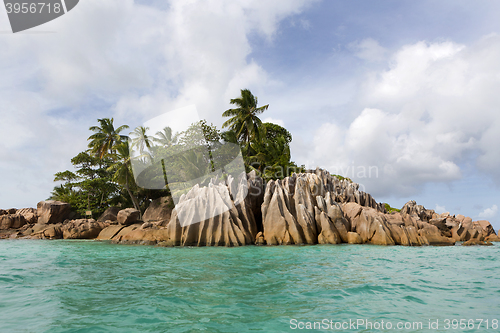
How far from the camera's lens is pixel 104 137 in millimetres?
41812

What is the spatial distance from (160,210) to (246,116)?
14.8 metres

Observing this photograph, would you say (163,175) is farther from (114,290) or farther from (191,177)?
(114,290)

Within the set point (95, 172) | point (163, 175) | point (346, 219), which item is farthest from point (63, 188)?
point (346, 219)

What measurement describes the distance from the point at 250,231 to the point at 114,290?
1224cm

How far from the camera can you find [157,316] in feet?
17.3

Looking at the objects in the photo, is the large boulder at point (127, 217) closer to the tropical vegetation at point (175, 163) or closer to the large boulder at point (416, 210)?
the tropical vegetation at point (175, 163)

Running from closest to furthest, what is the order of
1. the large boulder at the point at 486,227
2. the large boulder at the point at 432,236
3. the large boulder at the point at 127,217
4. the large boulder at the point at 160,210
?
the large boulder at the point at 432,236 < the large boulder at the point at 127,217 < the large boulder at the point at 486,227 < the large boulder at the point at 160,210

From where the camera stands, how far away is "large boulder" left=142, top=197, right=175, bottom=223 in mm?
30938

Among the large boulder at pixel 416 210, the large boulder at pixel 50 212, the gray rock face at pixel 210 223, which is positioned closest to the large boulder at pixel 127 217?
the gray rock face at pixel 210 223

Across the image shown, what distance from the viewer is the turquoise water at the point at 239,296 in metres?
5.00

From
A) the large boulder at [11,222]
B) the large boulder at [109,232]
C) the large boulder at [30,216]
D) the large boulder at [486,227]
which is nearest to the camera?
the large boulder at [109,232]

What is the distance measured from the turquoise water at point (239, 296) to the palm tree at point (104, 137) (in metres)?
34.0

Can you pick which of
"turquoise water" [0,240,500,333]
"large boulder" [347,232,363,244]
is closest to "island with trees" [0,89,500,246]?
"large boulder" [347,232,363,244]

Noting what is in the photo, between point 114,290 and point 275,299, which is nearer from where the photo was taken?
point 275,299
